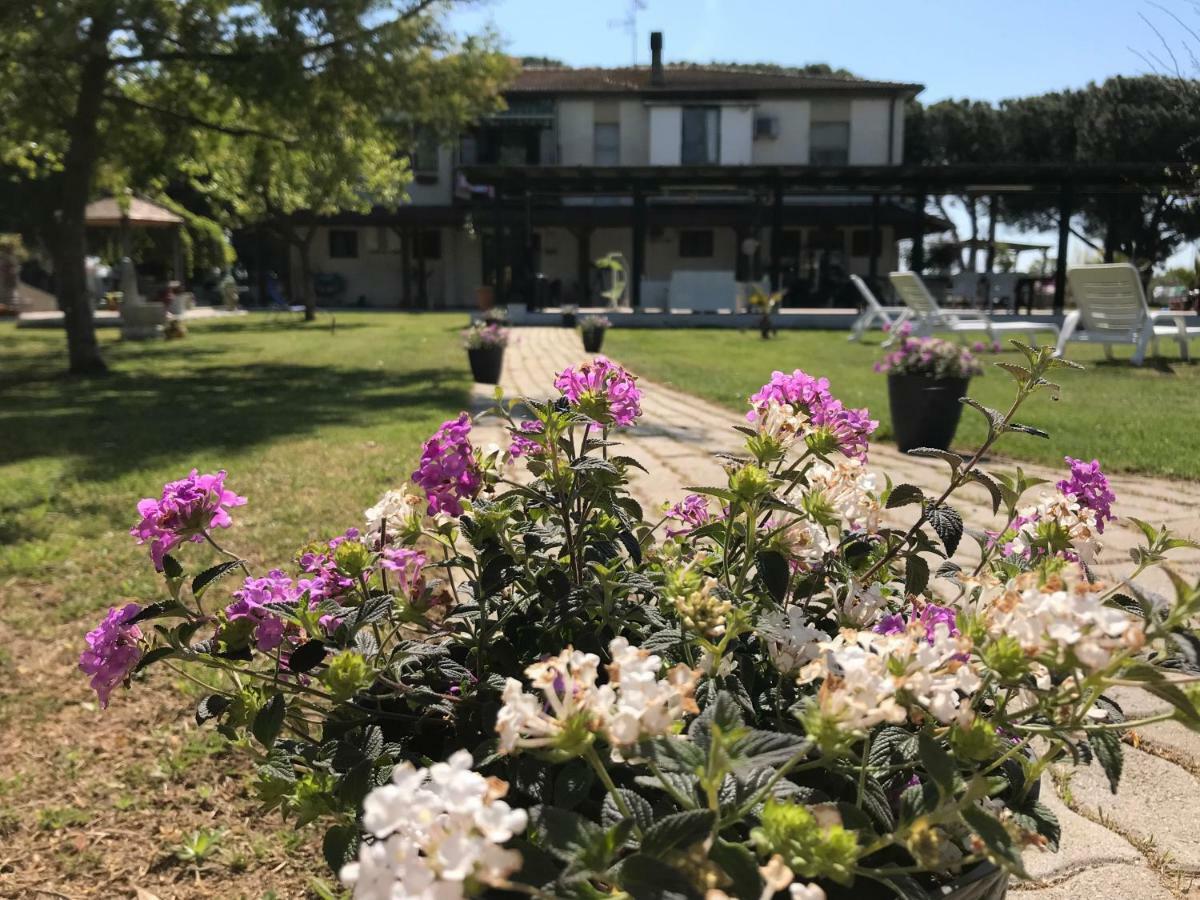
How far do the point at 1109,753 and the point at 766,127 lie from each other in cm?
3025

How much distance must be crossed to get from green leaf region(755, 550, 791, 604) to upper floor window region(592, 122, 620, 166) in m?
30.0

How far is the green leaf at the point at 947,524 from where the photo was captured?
133 cm

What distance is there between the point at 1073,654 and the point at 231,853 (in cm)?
173

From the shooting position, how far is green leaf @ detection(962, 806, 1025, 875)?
81cm

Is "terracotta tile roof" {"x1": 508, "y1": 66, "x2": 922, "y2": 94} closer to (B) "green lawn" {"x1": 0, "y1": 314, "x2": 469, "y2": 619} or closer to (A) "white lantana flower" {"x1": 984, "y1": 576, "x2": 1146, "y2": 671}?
(B) "green lawn" {"x1": 0, "y1": 314, "x2": 469, "y2": 619}

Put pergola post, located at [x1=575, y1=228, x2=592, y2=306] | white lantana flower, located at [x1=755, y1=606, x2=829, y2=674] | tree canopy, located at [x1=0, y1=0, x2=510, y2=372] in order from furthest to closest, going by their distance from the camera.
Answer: pergola post, located at [x1=575, y1=228, x2=592, y2=306]
tree canopy, located at [x1=0, y1=0, x2=510, y2=372]
white lantana flower, located at [x1=755, y1=606, x2=829, y2=674]

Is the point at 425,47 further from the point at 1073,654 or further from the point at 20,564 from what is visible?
the point at 1073,654

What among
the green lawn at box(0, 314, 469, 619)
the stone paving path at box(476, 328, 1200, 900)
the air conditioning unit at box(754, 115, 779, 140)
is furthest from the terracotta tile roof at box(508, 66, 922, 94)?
the stone paving path at box(476, 328, 1200, 900)

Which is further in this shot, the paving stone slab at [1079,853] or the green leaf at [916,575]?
the paving stone slab at [1079,853]

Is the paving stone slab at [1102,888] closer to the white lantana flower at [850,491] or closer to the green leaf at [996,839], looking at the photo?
the white lantana flower at [850,491]

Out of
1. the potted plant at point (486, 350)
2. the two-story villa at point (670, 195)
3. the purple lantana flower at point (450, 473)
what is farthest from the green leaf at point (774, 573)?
the two-story villa at point (670, 195)

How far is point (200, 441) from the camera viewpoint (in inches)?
249

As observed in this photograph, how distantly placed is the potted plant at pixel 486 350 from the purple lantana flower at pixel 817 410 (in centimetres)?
756

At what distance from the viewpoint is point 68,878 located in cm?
181
